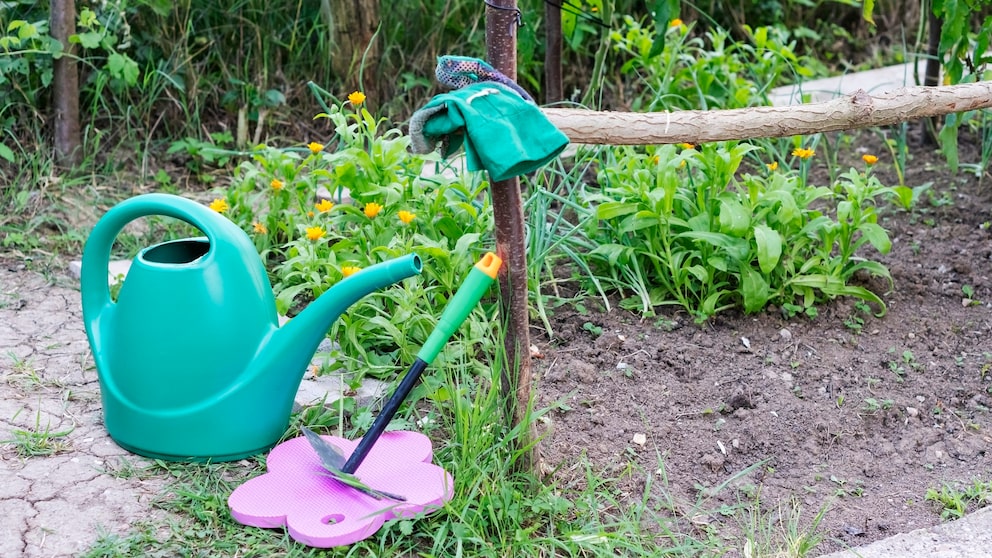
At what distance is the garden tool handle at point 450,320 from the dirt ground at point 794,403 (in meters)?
0.37

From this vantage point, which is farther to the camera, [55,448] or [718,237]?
[718,237]

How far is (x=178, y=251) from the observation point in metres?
2.28

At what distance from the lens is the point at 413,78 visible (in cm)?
422

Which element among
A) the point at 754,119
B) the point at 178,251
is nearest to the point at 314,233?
the point at 178,251

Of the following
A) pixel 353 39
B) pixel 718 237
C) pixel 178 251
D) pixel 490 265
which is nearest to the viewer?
pixel 490 265

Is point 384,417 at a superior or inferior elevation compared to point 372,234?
inferior

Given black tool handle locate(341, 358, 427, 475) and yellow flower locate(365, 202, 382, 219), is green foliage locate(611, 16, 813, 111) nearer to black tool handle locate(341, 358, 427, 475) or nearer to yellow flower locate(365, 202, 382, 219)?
yellow flower locate(365, 202, 382, 219)

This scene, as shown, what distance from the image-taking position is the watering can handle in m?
2.10

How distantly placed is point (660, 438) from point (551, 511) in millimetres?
435

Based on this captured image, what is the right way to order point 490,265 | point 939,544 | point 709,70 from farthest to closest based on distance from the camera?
point 709,70 → point 939,544 → point 490,265

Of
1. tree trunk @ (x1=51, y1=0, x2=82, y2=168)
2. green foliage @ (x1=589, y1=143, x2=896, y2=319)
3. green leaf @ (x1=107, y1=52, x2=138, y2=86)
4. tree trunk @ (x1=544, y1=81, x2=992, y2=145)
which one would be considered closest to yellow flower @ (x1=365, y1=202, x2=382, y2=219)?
green foliage @ (x1=589, y1=143, x2=896, y2=319)

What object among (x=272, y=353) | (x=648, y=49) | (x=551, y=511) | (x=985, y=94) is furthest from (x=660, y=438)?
(x=648, y=49)

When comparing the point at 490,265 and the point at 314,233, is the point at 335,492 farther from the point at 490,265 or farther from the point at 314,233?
the point at 314,233

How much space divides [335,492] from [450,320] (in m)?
0.42
